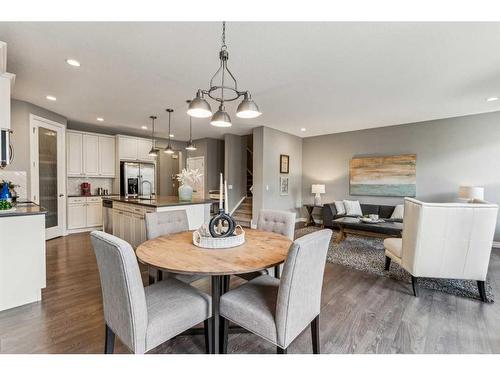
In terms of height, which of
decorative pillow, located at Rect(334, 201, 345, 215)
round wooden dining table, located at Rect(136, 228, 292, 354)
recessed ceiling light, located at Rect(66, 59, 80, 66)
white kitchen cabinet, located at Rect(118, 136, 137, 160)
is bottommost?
decorative pillow, located at Rect(334, 201, 345, 215)

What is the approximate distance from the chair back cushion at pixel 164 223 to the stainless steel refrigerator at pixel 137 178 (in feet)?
13.1

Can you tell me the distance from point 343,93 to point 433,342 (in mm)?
3138

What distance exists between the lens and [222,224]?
1894mm

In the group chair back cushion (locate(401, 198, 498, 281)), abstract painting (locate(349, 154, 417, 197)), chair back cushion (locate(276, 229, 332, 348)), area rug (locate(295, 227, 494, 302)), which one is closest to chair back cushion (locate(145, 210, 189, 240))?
chair back cushion (locate(276, 229, 332, 348))

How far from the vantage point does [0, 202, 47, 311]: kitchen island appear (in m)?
2.13

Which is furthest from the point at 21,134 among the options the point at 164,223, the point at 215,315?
the point at 215,315

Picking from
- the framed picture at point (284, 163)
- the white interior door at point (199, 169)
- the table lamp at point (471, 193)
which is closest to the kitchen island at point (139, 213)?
the framed picture at point (284, 163)

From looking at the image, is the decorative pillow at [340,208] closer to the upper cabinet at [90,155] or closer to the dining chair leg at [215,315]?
the dining chair leg at [215,315]

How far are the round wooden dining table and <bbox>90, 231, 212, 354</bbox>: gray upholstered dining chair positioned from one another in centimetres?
14

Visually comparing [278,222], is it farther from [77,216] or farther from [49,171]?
[77,216]

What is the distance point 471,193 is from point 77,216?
26.2ft

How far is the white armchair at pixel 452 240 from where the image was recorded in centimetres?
227

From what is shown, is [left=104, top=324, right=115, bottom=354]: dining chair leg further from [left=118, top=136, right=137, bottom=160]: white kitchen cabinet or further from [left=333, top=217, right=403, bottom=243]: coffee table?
[left=118, top=136, right=137, bottom=160]: white kitchen cabinet

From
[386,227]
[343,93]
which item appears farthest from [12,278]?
[386,227]
